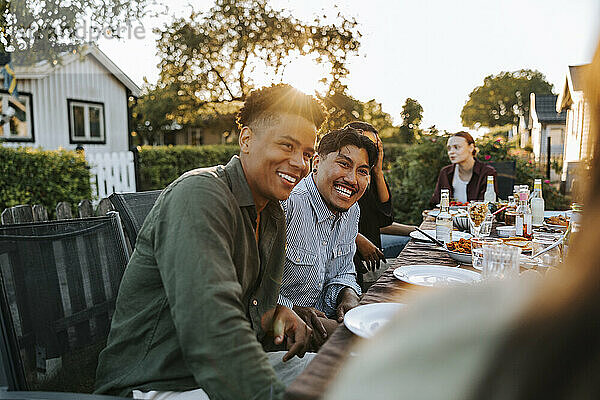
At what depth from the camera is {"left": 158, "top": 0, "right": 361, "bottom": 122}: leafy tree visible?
1580cm

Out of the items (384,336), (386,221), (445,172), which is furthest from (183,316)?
(445,172)

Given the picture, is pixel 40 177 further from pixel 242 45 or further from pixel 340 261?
pixel 242 45

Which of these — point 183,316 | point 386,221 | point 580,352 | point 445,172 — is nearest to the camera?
point 580,352

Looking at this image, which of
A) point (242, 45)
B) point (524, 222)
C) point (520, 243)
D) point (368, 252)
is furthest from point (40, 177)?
point (242, 45)

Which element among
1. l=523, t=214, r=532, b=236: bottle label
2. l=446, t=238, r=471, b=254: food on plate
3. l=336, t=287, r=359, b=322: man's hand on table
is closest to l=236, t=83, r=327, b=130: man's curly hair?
l=336, t=287, r=359, b=322: man's hand on table

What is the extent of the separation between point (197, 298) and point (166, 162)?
12.1 metres

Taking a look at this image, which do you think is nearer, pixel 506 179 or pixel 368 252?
pixel 368 252

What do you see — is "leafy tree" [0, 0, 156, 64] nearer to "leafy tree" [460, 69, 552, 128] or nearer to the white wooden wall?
the white wooden wall

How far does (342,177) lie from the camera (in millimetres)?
2430

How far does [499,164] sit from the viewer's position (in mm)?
6348

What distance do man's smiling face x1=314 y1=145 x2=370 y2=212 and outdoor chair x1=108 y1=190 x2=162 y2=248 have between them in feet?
2.99

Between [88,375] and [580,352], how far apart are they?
1.63 metres

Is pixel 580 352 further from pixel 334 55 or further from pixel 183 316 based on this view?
pixel 334 55

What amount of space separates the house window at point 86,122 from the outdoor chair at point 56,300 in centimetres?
1379
